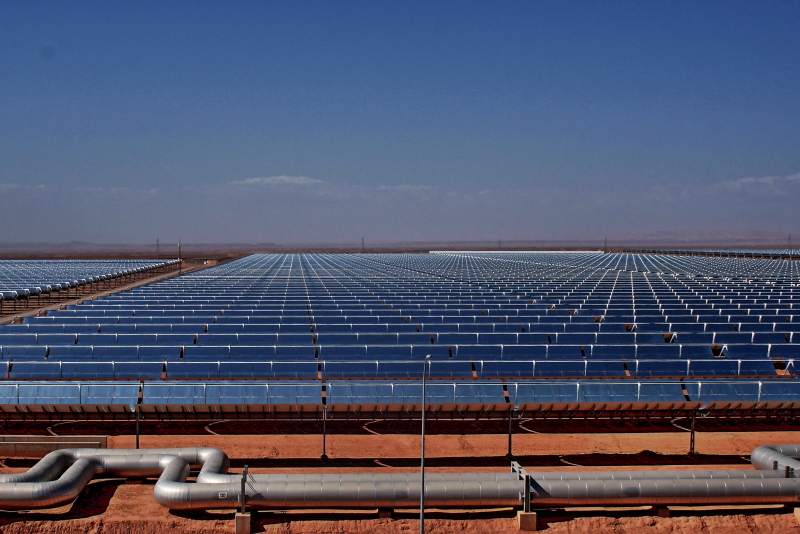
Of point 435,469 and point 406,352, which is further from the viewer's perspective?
point 406,352

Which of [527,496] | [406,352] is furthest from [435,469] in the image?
[406,352]

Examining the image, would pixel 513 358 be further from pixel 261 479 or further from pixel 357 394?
pixel 261 479

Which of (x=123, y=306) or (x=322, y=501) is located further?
(x=123, y=306)

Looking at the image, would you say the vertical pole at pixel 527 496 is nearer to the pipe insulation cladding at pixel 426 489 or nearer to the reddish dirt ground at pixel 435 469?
the pipe insulation cladding at pixel 426 489

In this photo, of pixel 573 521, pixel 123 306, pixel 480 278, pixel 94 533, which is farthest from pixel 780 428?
pixel 480 278

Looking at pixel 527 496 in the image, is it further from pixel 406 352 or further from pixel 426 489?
pixel 406 352

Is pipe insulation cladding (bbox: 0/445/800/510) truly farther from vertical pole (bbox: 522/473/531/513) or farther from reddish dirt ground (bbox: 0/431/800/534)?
reddish dirt ground (bbox: 0/431/800/534)
